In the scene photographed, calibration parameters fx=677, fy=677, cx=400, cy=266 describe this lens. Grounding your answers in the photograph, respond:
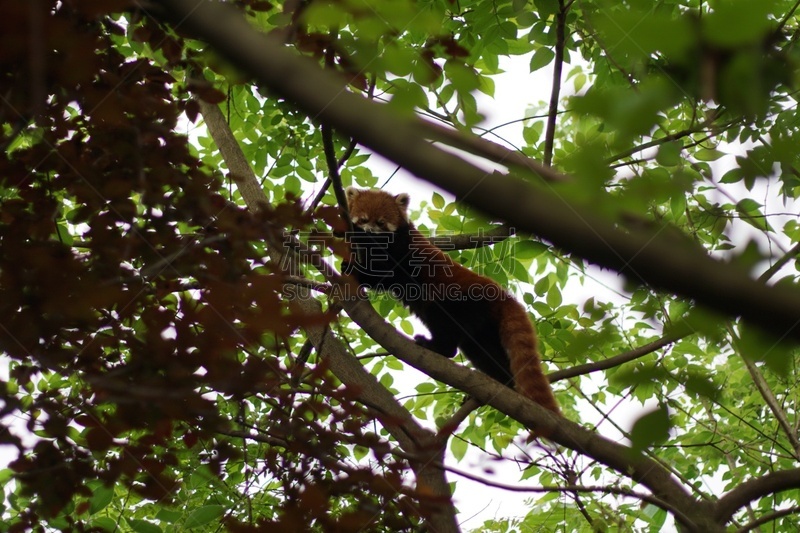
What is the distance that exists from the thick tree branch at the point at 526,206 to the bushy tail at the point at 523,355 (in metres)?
3.18

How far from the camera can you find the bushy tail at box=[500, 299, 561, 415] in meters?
3.88

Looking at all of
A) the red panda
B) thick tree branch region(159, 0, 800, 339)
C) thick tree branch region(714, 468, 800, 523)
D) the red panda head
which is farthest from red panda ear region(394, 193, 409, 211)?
thick tree branch region(159, 0, 800, 339)

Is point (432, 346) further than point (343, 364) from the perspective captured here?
Yes

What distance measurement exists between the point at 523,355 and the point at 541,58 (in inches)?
69.6

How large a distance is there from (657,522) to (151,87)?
11.0 feet

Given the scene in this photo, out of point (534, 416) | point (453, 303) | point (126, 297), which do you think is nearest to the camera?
point (126, 297)

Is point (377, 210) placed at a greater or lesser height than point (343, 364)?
greater

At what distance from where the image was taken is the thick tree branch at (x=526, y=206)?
2.14 ft

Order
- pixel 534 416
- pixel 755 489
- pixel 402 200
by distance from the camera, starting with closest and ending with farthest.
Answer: pixel 755 489
pixel 534 416
pixel 402 200

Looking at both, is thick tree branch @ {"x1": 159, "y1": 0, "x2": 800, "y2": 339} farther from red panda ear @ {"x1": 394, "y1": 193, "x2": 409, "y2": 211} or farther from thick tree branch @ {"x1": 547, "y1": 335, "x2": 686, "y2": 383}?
red panda ear @ {"x1": 394, "y1": 193, "x2": 409, "y2": 211}

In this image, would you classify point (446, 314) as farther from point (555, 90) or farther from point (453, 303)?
point (555, 90)

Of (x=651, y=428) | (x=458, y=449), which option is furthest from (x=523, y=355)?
(x=651, y=428)

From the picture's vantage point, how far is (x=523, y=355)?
4.21 m

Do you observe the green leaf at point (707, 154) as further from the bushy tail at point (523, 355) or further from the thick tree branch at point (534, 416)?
the thick tree branch at point (534, 416)
